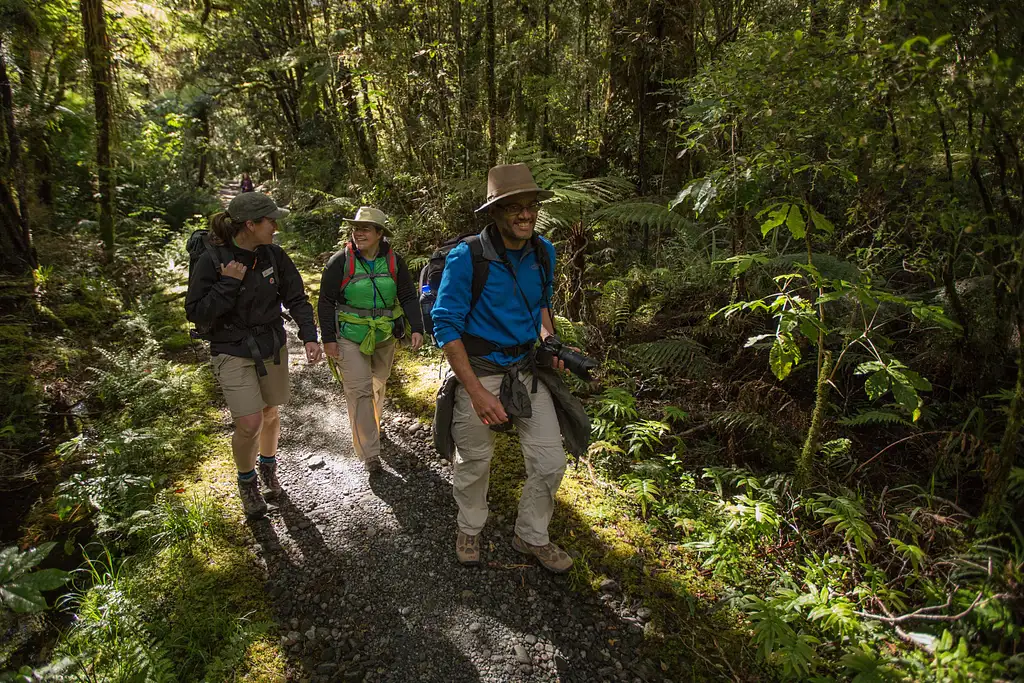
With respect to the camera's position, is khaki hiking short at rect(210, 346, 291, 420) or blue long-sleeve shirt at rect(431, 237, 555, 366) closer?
blue long-sleeve shirt at rect(431, 237, 555, 366)

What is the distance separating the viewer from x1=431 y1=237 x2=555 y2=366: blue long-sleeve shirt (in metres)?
3.04

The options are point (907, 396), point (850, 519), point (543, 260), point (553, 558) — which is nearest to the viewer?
point (907, 396)

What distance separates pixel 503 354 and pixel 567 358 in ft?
1.38

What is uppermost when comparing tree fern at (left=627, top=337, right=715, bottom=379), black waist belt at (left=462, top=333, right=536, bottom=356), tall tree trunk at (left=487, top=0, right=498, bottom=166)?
tall tree trunk at (left=487, top=0, right=498, bottom=166)

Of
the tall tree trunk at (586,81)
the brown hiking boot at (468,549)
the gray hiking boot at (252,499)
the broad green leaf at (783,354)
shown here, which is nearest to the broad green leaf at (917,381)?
the broad green leaf at (783,354)

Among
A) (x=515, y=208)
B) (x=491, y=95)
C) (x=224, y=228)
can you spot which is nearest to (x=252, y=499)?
(x=224, y=228)

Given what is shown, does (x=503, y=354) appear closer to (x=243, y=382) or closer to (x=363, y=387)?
(x=363, y=387)

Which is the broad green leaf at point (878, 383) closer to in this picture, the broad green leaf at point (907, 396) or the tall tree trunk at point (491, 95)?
the broad green leaf at point (907, 396)

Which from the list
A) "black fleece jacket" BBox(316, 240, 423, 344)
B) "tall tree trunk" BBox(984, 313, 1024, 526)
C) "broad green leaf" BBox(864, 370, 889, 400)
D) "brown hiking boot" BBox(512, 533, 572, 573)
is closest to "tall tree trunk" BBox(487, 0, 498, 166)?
"black fleece jacket" BBox(316, 240, 423, 344)

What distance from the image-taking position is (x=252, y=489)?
416cm

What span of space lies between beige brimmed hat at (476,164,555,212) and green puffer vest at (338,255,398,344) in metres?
1.69

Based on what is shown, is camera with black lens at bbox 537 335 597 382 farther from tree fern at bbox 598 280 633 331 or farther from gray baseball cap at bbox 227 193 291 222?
tree fern at bbox 598 280 633 331

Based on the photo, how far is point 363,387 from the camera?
4.58 meters

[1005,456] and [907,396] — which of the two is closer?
[907,396]
